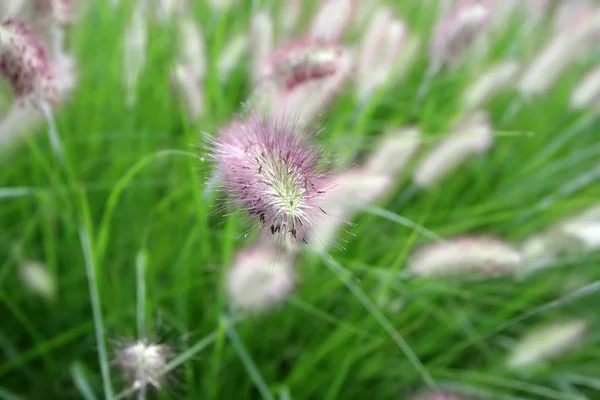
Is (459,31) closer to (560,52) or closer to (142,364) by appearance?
(560,52)

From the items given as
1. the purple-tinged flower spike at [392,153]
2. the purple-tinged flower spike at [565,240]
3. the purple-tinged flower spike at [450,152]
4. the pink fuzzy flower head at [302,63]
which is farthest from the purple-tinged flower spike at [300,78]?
the purple-tinged flower spike at [565,240]

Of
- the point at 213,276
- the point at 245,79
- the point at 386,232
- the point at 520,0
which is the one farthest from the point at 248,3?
the point at 213,276

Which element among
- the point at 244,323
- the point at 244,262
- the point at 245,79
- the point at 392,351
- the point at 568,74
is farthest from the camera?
the point at 568,74

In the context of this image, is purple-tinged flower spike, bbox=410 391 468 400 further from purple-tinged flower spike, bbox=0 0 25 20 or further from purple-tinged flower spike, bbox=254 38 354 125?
purple-tinged flower spike, bbox=0 0 25 20

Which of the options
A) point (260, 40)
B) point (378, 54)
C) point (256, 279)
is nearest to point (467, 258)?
point (256, 279)

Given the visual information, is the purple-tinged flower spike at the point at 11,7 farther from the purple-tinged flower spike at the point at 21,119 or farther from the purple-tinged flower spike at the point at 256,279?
the purple-tinged flower spike at the point at 256,279

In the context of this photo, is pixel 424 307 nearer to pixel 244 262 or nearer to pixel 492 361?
pixel 492 361

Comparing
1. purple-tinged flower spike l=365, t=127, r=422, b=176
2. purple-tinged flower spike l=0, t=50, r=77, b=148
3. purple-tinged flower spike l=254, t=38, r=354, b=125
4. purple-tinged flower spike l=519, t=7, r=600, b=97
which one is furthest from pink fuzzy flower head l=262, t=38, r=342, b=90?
purple-tinged flower spike l=519, t=7, r=600, b=97
